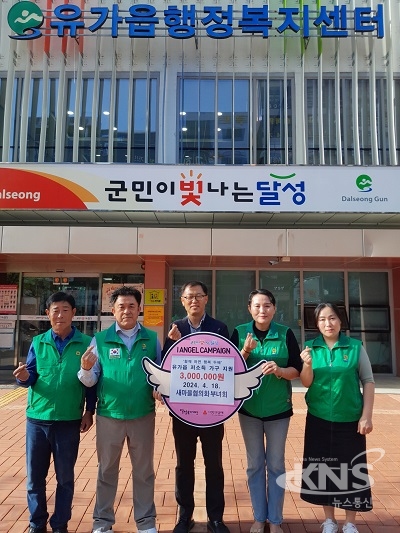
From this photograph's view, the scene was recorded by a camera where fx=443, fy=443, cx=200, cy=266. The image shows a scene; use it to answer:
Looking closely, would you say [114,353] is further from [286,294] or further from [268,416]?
[286,294]

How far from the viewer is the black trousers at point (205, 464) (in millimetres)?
3170

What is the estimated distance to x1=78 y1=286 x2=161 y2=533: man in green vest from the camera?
306 cm

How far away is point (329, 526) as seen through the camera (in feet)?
10.5

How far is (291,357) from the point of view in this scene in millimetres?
3186

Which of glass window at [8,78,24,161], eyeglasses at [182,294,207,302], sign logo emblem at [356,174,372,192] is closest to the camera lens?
eyeglasses at [182,294,207,302]

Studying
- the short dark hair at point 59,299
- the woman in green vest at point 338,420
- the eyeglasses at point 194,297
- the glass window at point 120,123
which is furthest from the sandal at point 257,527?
the glass window at point 120,123

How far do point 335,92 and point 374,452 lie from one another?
8.36m

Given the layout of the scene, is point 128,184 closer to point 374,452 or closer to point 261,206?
point 261,206

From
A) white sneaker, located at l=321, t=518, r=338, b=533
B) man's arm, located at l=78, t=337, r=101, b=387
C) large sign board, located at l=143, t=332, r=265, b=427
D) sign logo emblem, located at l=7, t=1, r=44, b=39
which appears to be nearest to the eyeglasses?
large sign board, located at l=143, t=332, r=265, b=427

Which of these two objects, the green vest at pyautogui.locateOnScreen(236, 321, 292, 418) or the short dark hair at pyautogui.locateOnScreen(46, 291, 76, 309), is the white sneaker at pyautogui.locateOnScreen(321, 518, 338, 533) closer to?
the green vest at pyautogui.locateOnScreen(236, 321, 292, 418)

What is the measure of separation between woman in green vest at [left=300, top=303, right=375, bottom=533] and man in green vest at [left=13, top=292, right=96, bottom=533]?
1.64 metres

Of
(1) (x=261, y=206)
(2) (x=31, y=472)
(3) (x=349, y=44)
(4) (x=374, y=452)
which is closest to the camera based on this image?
(2) (x=31, y=472)

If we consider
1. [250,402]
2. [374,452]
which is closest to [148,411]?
[250,402]

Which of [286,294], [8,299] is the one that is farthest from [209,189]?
[8,299]
